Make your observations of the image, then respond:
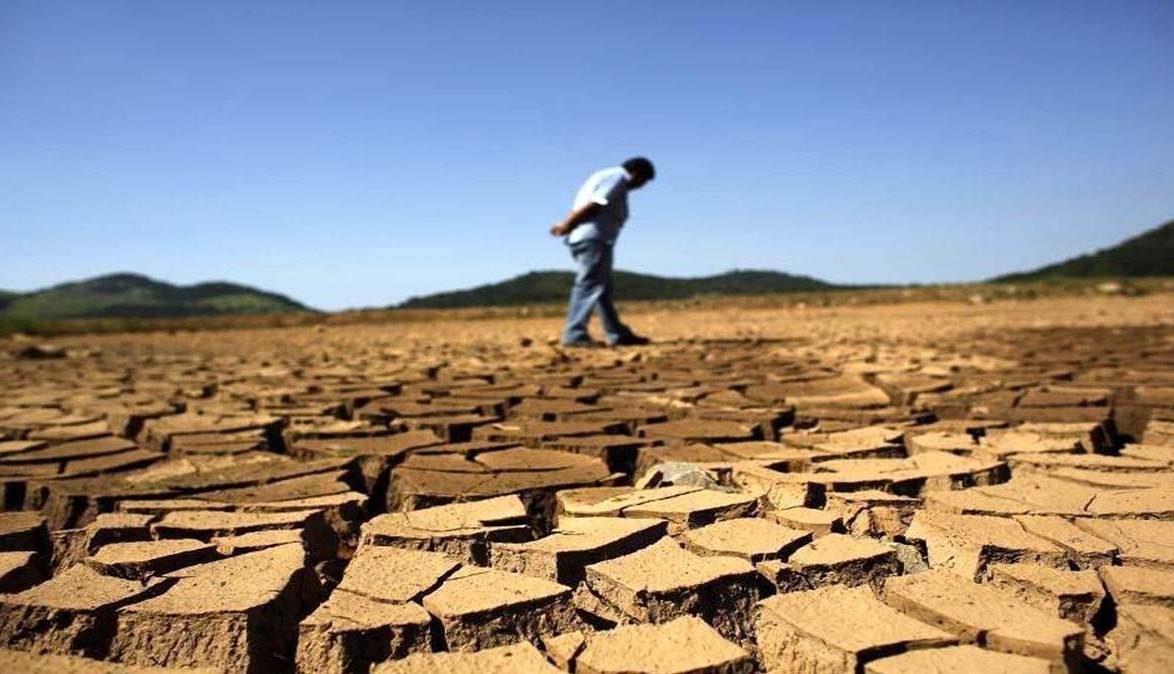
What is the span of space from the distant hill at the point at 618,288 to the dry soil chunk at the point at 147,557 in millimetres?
22434

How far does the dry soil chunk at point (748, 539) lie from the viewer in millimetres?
1411

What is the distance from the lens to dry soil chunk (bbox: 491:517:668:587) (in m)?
1.40

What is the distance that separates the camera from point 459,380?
14.4 feet

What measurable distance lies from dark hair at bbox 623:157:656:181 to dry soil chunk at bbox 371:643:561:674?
537cm

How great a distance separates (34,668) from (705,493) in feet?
3.96

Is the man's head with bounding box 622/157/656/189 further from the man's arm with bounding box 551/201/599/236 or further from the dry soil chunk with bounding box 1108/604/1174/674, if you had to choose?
the dry soil chunk with bounding box 1108/604/1174/674

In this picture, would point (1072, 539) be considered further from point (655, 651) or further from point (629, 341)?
point (629, 341)

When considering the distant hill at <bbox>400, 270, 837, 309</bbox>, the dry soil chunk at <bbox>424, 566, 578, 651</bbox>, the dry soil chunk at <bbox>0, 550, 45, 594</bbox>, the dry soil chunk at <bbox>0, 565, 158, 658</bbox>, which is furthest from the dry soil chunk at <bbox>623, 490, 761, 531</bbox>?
the distant hill at <bbox>400, 270, 837, 309</bbox>

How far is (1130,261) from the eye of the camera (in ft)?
171

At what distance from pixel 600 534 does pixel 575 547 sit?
0.10 m

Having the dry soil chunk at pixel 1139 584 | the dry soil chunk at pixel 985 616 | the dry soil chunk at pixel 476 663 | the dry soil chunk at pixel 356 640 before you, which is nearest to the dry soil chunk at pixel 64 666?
the dry soil chunk at pixel 356 640

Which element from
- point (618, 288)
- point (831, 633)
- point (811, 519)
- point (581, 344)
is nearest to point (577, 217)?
point (581, 344)

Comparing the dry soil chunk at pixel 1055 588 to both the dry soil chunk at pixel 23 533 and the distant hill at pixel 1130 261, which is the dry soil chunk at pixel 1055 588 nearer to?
the dry soil chunk at pixel 23 533

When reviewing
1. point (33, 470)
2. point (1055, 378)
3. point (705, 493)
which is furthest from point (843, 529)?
point (1055, 378)
